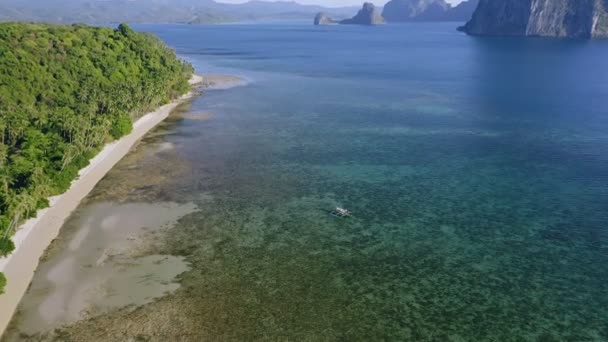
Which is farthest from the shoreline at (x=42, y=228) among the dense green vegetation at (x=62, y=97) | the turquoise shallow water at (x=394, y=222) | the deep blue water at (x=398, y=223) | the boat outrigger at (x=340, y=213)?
the boat outrigger at (x=340, y=213)

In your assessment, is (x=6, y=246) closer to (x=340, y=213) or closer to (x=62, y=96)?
(x=340, y=213)

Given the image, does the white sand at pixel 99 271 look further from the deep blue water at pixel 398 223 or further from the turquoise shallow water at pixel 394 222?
the deep blue water at pixel 398 223

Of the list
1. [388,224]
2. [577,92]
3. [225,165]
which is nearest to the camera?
[388,224]

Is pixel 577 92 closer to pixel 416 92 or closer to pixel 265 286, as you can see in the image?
pixel 416 92

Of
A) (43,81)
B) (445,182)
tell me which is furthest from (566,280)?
(43,81)

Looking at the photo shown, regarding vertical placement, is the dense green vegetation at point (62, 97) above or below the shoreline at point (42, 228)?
above

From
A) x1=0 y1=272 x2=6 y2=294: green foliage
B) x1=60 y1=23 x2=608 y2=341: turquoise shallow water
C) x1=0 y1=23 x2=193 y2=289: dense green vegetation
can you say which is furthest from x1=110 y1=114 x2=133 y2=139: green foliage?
x1=0 y1=272 x2=6 y2=294: green foliage

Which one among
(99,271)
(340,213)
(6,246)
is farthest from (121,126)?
(340,213)
